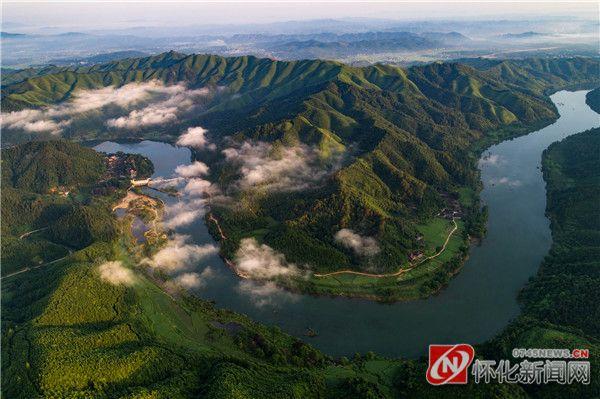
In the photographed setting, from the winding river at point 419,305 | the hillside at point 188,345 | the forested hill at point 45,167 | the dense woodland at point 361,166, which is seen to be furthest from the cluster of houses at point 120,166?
the hillside at point 188,345

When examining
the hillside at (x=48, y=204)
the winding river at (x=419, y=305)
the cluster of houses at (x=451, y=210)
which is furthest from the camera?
the cluster of houses at (x=451, y=210)

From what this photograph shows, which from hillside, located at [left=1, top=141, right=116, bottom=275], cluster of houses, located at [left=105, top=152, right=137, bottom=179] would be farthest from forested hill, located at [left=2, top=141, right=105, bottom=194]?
cluster of houses, located at [left=105, top=152, right=137, bottom=179]

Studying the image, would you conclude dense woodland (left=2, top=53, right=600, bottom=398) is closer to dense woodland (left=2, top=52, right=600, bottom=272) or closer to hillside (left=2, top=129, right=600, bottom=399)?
hillside (left=2, top=129, right=600, bottom=399)

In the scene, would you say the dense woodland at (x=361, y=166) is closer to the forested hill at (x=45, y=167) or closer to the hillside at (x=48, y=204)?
the hillside at (x=48, y=204)

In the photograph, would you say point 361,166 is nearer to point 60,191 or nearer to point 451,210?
point 451,210

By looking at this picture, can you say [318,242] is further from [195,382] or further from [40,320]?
[40,320]

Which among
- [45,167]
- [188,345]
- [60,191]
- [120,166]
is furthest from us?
[120,166]

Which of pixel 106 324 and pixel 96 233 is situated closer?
pixel 106 324

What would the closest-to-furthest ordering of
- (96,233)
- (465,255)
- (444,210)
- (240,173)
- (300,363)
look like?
1. (300,363)
2. (465,255)
3. (96,233)
4. (444,210)
5. (240,173)

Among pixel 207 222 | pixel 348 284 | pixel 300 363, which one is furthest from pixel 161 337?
pixel 207 222

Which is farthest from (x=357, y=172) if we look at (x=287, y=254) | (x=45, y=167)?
(x=45, y=167)

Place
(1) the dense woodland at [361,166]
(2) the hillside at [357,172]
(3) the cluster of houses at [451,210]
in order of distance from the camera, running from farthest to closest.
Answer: (3) the cluster of houses at [451,210] → (1) the dense woodland at [361,166] → (2) the hillside at [357,172]
